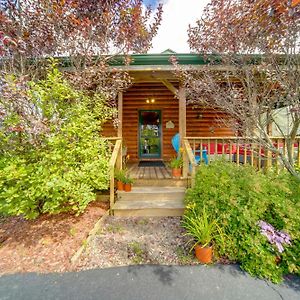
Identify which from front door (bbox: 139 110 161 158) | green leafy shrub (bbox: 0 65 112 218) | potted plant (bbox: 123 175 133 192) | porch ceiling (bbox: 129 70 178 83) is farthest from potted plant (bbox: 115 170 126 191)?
front door (bbox: 139 110 161 158)

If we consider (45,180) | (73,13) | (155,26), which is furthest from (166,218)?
(155,26)

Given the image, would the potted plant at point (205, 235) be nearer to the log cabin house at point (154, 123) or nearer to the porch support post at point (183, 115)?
the porch support post at point (183, 115)

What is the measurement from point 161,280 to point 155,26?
632cm

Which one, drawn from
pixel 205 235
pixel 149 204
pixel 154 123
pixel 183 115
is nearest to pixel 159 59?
pixel 183 115

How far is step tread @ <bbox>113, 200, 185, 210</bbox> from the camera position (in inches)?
153

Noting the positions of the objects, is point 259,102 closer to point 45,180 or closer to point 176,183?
point 176,183

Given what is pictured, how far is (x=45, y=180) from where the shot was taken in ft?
9.18

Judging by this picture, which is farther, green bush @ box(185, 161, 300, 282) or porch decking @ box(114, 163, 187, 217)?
porch decking @ box(114, 163, 187, 217)

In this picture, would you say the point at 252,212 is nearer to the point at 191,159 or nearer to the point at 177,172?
the point at 191,159

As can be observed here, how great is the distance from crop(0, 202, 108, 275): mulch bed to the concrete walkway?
0.66ft

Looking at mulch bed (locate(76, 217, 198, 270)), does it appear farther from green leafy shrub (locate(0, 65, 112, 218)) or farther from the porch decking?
green leafy shrub (locate(0, 65, 112, 218))

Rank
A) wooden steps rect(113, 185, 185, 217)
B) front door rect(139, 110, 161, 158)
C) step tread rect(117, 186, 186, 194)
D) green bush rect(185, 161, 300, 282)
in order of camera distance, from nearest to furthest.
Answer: green bush rect(185, 161, 300, 282) → wooden steps rect(113, 185, 185, 217) → step tread rect(117, 186, 186, 194) → front door rect(139, 110, 161, 158)

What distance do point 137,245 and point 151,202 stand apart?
132 centimetres

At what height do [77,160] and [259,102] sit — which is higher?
[259,102]
